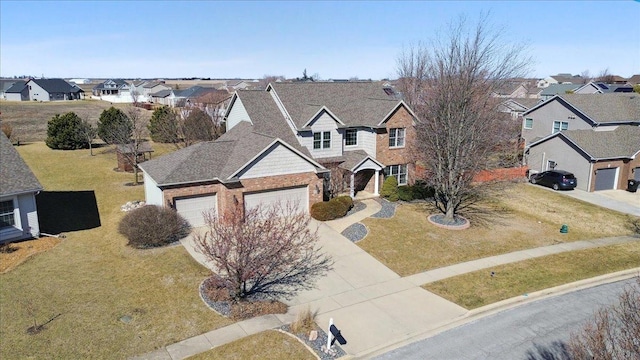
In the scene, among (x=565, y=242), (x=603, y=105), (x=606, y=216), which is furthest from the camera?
(x=603, y=105)

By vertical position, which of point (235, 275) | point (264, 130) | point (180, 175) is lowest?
point (235, 275)

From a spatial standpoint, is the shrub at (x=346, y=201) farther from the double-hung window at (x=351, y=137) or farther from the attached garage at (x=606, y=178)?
the attached garage at (x=606, y=178)

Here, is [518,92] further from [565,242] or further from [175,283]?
[175,283]

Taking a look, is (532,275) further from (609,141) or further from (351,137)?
(609,141)

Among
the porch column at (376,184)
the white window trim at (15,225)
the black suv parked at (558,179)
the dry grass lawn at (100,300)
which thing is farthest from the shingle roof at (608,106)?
the white window trim at (15,225)

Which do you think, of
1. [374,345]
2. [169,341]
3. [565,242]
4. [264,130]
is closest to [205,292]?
[169,341]

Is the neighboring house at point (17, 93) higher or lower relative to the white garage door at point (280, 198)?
higher

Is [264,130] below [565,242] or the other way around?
A: the other way around
